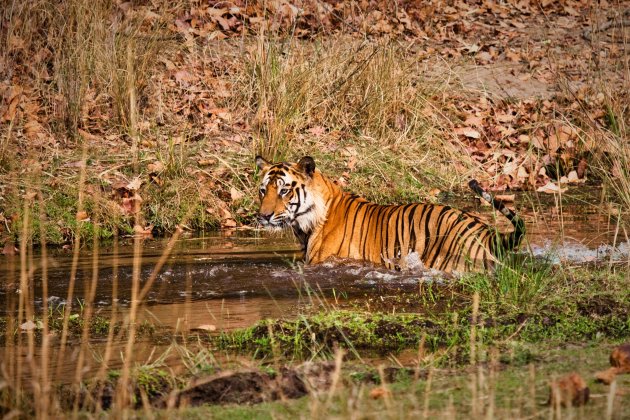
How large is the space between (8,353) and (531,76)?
36.5 ft

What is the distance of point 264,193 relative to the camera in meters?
8.30

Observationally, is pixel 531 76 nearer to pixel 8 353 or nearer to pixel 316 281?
pixel 316 281

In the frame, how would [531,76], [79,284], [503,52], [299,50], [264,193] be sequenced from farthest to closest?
[503,52] < [531,76] < [299,50] < [264,193] < [79,284]

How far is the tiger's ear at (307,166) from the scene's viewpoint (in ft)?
26.8

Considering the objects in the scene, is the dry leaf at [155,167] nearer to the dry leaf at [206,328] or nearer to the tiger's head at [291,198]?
the tiger's head at [291,198]

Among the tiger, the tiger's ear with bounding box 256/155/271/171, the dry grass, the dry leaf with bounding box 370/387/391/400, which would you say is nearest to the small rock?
the dry leaf with bounding box 370/387/391/400

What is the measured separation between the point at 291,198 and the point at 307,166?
291mm

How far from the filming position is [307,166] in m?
8.23

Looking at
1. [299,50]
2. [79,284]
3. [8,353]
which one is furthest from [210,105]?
[8,353]

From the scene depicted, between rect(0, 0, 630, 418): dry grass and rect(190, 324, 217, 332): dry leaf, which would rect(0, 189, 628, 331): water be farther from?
rect(0, 0, 630, 418): dry grass

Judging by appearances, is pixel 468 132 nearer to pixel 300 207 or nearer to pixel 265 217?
pixel 300 207

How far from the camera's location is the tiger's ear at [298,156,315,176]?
8164 millimetres

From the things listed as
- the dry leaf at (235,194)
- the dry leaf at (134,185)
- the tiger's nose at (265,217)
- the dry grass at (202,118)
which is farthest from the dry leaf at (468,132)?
the tiger's nose at (265,217)

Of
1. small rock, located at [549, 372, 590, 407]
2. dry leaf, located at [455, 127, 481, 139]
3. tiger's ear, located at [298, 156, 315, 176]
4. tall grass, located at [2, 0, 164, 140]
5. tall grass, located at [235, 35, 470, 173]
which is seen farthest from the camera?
dry leaf, located at [455, 127, 481, 139]
